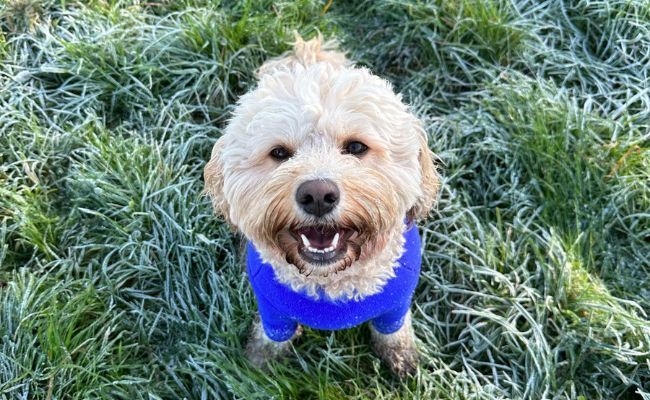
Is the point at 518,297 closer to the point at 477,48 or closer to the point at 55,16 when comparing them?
the point at 477,48

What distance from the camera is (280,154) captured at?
2.48 metres

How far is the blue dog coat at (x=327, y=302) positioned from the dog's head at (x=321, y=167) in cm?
13

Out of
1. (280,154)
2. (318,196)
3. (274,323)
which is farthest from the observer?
(274,323)

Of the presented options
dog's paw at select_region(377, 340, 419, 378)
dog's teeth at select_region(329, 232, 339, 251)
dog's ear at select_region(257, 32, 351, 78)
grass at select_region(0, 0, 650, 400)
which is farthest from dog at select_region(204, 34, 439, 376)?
dog's ear at select_region(257, 32, 351, 78)

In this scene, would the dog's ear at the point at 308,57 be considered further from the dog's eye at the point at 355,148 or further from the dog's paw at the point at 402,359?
the dog's paw at the point at 402,359

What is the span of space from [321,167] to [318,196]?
0.14m

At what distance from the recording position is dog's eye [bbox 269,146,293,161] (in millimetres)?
2477

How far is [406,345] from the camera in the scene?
10.7 ft

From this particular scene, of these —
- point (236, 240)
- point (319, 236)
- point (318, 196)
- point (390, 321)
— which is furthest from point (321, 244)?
point (236, 240)

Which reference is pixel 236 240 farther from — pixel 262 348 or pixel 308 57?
pixel 308 57

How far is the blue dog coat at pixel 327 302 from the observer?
8.99 feet

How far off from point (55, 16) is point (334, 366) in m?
3.18

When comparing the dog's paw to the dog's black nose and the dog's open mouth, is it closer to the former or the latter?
the dog's open mouth

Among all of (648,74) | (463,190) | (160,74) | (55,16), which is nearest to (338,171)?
(463,190)
